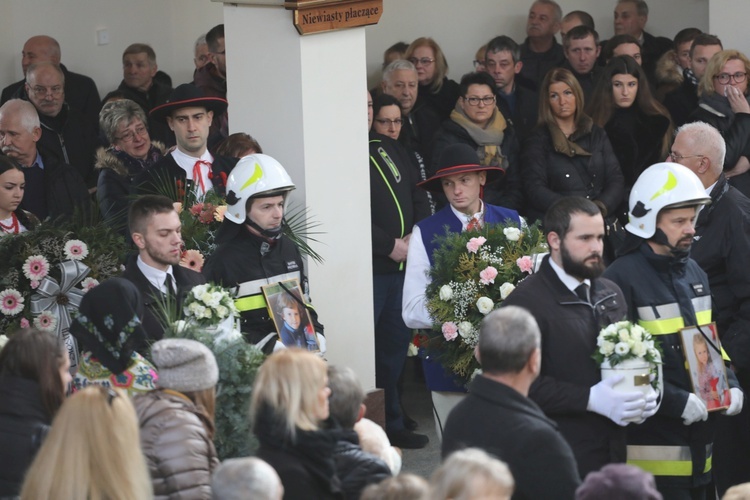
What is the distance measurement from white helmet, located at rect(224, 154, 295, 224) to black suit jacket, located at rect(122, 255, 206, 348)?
0.45 metres

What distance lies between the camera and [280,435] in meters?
4.66

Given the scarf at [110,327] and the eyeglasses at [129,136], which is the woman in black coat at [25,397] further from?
the eyeglasses at [129,136]

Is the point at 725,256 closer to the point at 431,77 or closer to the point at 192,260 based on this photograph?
the point at 192,260

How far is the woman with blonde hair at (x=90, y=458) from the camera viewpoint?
4.40 metres

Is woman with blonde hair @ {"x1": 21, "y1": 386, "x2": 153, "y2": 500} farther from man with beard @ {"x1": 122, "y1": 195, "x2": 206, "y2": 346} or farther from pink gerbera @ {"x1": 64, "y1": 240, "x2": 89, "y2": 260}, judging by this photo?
pink gerbera @ {"x1": 64, "y1": 240, "x2": 89, "y2": 260}

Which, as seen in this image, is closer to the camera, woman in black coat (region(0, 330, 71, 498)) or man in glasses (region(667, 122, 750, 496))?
woman in black coat (region(0, 330, 71, 498))

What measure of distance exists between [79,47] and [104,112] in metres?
2.74

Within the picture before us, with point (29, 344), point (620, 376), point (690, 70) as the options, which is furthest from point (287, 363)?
point (690, 70)

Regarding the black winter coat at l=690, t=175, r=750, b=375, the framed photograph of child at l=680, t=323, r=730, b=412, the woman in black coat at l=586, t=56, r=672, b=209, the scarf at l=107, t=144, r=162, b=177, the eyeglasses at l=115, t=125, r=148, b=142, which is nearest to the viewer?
the framed photograph of child at l=680, t=323, r=730, b=412

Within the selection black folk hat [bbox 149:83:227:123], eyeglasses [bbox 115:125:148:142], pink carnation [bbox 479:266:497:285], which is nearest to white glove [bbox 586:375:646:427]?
pink carnation [bbox 479:266:497:285]

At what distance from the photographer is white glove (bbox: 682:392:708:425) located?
20.4 ft

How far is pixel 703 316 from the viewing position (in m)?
6.48

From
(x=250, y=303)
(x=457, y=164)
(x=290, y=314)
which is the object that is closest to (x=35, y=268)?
(x=250, y=303)

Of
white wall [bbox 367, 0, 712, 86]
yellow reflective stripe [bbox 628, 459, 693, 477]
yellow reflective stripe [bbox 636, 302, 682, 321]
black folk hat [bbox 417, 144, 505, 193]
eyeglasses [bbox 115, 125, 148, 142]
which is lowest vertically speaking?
yellow reflective stripe [bbox 628, 459, 693, 477]
